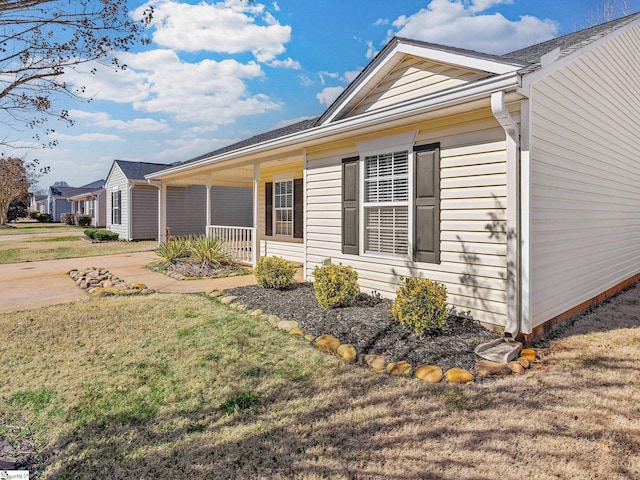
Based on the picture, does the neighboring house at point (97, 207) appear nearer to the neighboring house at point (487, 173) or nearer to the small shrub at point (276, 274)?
the neighboring house at point (487, 173)

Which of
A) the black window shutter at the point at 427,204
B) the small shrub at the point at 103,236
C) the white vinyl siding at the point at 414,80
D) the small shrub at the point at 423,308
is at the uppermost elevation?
the white vinyl siding at the point at 414,80

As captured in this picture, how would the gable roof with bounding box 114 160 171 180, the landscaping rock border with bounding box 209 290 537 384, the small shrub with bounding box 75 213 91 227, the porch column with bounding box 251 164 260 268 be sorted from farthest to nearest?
the small shrub with bounding box 75 213 91 227
the gable roof with bounding box 114 160 171 180
the porch column with bounding box 251 164 260 268
the landscaping rock border with bounding box 209 290 537 384

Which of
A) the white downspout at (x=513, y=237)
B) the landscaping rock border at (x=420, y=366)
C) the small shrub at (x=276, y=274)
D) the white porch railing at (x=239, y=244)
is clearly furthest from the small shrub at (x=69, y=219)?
the white downspout at (x=513, y=237)

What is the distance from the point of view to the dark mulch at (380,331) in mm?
3787

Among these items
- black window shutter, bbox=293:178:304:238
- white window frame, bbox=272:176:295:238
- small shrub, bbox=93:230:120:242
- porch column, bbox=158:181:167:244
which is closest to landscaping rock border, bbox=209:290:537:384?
black window shutter, bbox=293:178:304:238

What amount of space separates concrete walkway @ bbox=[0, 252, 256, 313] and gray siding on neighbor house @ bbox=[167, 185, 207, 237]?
712 cm

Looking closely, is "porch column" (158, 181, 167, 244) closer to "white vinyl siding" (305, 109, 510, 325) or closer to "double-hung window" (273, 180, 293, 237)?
"double-hung window" (273, 180, 293, 237)

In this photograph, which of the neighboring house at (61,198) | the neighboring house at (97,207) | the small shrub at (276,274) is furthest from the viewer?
the neighboring house at (61,198)

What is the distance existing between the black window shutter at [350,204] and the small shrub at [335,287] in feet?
2.57

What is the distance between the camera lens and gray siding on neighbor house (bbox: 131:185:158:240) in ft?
58.9

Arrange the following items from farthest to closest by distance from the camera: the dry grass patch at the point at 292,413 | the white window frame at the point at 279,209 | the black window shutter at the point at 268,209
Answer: the black window shutter at the point at 268,209 → the white window frame at the point at 279,209 → the dry grass patch at the point at 292,413

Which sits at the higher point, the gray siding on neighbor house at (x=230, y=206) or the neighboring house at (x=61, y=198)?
the neighboring house at (x=61, y=198)

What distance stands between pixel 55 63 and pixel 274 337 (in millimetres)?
3571

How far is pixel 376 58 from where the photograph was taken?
571 centimetres
